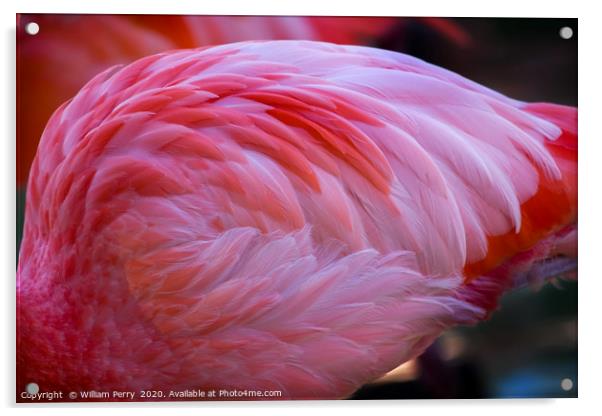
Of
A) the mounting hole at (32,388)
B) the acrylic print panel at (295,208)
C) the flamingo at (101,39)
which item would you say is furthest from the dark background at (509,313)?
the mounting hole at (32,388)

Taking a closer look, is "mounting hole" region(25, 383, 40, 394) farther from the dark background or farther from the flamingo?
the dark background

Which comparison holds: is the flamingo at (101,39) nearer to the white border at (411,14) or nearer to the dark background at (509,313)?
the white border at (411,14)

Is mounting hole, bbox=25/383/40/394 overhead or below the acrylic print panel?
below

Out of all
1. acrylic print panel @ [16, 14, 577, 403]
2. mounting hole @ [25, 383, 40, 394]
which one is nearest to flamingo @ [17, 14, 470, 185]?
acrylic print panel @ [16, 14, 577, 403]

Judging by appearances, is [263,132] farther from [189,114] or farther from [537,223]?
[537,223]

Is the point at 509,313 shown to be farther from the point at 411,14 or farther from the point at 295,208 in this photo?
the point at 411,14
